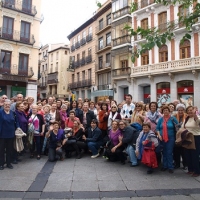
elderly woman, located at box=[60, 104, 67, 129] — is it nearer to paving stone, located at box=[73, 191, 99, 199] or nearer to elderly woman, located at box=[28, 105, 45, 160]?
elderly woman, located at box=[28, 105, 45, 160]

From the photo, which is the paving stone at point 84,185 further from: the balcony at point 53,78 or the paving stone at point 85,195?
the balcony at point 53,78

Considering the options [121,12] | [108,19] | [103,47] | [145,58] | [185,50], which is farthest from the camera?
[103,47]

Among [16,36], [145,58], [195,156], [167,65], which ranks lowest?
[195,156]

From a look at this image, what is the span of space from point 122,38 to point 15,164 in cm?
2040

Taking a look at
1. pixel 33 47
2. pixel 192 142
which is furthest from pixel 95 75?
pixel 192 142

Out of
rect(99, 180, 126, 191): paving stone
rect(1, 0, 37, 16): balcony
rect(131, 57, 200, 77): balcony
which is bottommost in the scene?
rect(99, 180, 126, 191): paving stone

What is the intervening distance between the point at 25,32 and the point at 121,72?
11.9 meters

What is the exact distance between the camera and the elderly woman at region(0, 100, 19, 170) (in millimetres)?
5719

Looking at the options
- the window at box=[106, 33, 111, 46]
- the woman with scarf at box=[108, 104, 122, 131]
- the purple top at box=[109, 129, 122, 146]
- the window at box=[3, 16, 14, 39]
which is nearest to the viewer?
the purple top at box=[109, 129, 122, 146]

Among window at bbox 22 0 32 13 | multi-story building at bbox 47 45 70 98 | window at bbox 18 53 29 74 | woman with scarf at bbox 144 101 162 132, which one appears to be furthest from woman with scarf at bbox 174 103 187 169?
multi-story building at bbox 47 45 70 98

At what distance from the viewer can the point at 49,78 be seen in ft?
137

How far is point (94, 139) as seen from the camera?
7180mm

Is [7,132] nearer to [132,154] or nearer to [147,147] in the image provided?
[132,154]

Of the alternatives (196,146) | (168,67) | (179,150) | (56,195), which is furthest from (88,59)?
(56,195)
